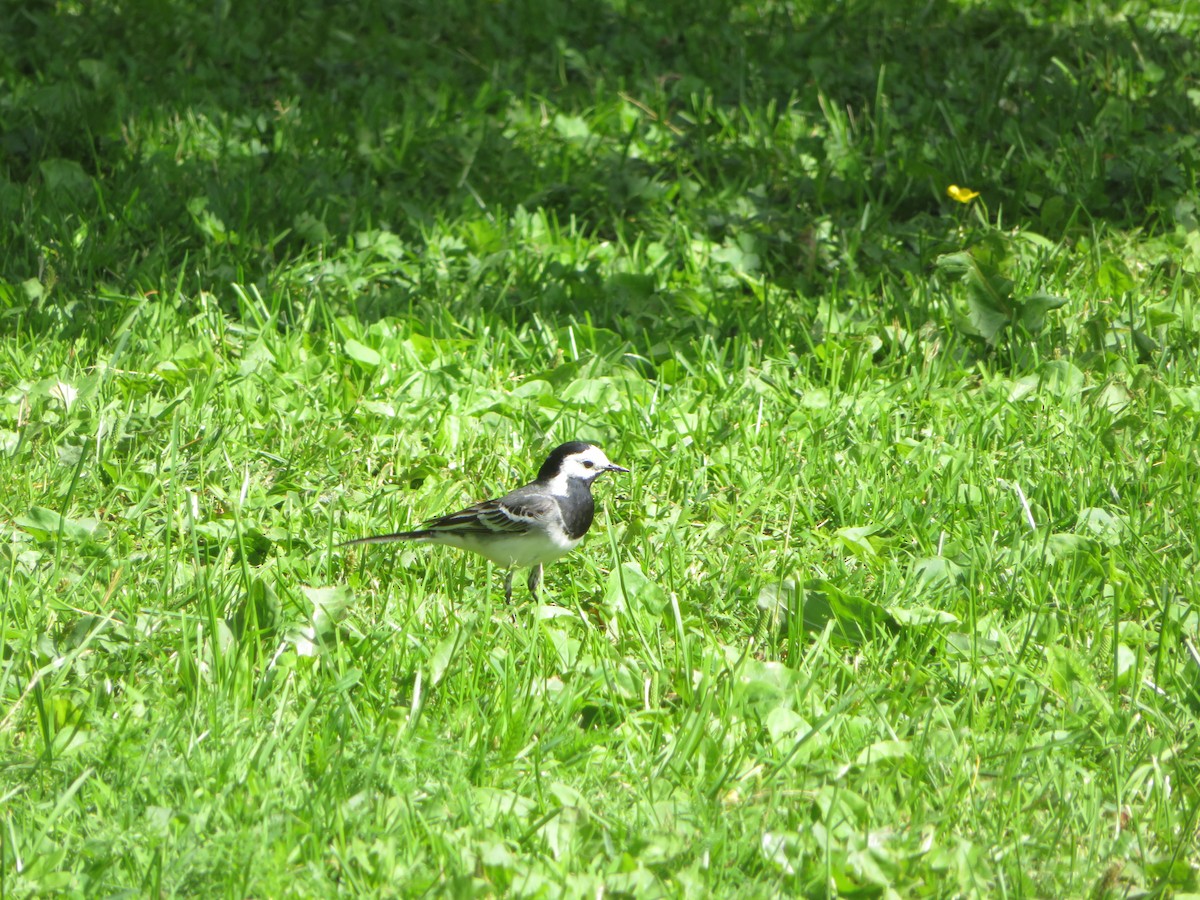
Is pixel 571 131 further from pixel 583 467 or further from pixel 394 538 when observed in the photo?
pixel 394 538

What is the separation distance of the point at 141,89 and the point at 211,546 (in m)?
4.17

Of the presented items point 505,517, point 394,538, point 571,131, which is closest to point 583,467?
point 505,517

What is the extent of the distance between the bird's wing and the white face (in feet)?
0.50

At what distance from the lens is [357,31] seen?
8797 mm

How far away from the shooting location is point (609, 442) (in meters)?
5.22

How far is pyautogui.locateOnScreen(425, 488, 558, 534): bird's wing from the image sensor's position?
421 cm

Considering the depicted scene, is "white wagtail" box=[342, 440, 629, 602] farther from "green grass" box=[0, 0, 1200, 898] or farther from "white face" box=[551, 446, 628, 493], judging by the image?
"green grass" box=[0, 0, 1200, 898]

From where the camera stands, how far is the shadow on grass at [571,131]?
654cm

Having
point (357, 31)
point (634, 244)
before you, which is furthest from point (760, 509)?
point (357, 31)

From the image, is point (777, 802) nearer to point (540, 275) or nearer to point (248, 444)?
point (248, 444)

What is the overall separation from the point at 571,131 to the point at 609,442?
3067mm

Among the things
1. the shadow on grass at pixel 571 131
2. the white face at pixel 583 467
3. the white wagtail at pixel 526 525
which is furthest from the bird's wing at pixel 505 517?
the shadow on grass at pixel 571 131

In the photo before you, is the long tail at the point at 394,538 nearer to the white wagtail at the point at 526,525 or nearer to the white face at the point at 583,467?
the white wagtail at the point at 526,525

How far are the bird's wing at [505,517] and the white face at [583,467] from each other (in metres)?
0.15
